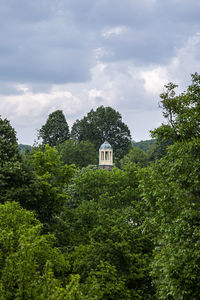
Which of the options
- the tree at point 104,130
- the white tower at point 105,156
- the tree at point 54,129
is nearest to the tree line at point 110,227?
the white tower at point 105,156

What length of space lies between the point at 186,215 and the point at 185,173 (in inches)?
73.2

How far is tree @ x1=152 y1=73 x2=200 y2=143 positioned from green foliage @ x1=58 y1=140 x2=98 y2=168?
5260cm

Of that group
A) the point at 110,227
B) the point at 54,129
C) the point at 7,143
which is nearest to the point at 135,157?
the point at 54,129

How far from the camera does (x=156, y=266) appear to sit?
15188 mm

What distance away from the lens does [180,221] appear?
14.2 metres

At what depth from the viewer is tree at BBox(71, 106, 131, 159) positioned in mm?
82062

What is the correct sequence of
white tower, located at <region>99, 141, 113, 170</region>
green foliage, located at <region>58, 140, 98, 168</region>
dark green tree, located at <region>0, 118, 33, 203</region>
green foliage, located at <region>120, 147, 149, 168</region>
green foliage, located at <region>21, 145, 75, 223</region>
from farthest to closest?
green foliage, located at <region>120, 147, 149, 168</region>, white tower, located at <region>99, 141, 113, 170</region>, green foliage, located at <region>58, 140, 98, 168</region>, green foliage, located at <region>21, 145, 75, 223</region>, dark green tree, located at <region>0, 118, 33, 203</region>

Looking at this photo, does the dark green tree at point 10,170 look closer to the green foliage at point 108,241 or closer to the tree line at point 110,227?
the tree line at point 110,227

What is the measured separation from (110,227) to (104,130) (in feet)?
199

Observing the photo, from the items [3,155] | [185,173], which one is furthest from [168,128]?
[3,155]

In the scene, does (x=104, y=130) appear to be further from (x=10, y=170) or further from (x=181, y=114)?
(x=181, y=114)

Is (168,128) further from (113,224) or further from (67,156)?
(67,156)

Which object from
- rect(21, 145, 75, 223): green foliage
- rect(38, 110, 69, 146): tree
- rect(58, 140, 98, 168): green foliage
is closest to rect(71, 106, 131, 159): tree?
rect(38, 110, 69, 146): tree

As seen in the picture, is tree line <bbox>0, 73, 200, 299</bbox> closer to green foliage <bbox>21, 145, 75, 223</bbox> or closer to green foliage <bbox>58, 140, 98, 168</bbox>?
green foliage <bbox>21, 145, 75, 223</bbox>
